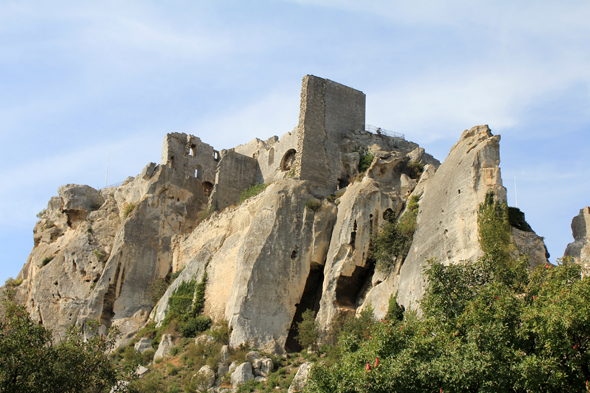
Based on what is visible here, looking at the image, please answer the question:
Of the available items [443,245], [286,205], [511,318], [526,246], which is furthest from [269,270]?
[511,318]

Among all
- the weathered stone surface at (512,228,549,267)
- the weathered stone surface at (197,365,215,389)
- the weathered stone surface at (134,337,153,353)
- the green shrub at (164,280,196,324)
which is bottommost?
the weathered stone surface at (197,365,215,389)

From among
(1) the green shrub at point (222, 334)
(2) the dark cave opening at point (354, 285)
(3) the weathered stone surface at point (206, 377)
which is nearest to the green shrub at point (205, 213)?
(1) the green shrub at point (222, 334)

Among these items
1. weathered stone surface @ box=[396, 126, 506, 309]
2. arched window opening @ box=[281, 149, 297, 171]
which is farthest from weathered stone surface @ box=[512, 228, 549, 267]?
arched window opening @ box=[281, 149, 297, 171]

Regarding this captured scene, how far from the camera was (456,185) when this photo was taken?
915 inches

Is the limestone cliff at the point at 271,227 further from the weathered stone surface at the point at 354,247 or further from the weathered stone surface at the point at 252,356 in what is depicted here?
the weathered stone surface at the point at 252,356

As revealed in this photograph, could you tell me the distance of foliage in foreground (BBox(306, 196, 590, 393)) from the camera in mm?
14500

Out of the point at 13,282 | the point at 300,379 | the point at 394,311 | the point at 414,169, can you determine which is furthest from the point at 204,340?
the point at 13,282

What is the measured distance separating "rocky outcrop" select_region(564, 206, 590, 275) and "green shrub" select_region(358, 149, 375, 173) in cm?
1253

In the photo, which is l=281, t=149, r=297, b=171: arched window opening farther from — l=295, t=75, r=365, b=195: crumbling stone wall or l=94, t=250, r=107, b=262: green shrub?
l=94, t=250, r=107, b=262: green shrub

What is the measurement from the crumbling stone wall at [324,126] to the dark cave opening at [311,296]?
539 cm

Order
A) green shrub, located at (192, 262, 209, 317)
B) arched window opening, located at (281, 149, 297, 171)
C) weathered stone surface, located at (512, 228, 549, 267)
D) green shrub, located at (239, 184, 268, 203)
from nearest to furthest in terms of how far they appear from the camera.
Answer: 1. weathered stone surface, located at (512, 228, 549, 267)
2. green shrub, located at (192, 262, 209, 317)
3. green shrub, located at (239, 184, 268, 203)
4. arched window opening, located at (281, 149, 297, 171)

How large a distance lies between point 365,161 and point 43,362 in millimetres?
20012

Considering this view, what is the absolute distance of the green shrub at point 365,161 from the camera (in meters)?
34.0

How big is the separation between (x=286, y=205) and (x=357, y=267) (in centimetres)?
463
